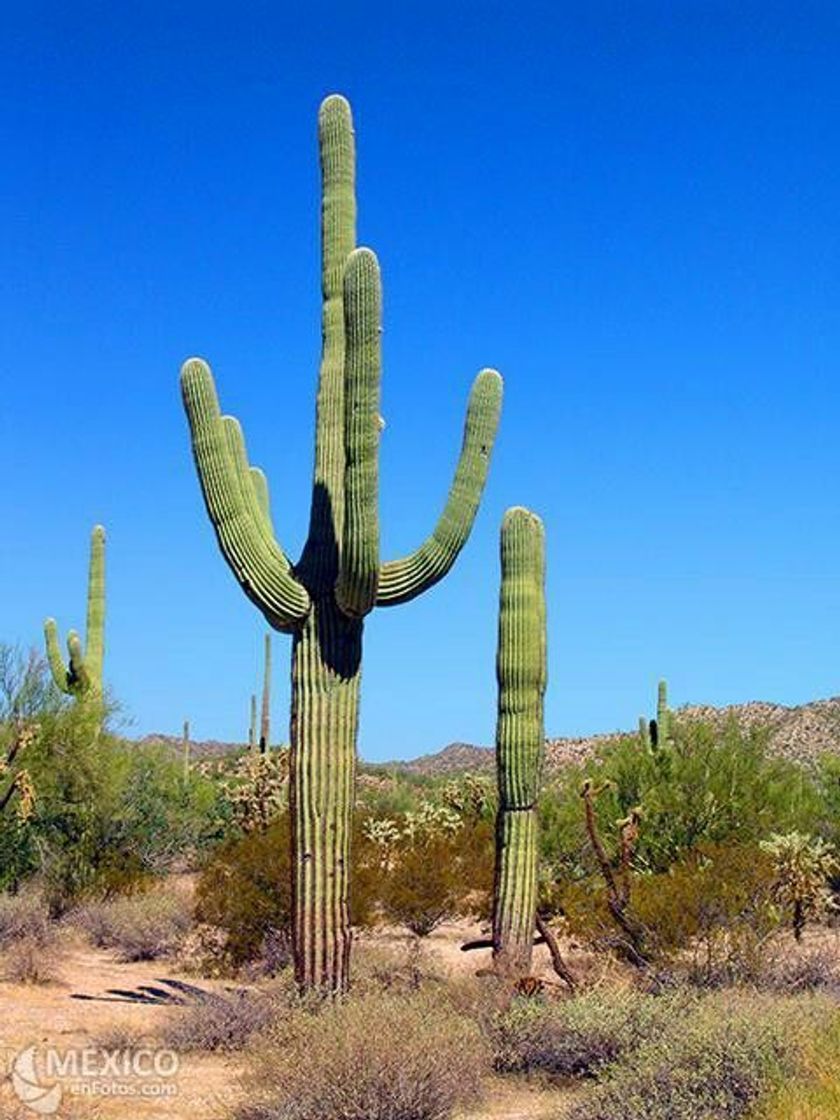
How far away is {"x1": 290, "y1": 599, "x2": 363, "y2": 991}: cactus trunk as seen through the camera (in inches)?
418

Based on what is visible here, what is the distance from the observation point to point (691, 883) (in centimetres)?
1262

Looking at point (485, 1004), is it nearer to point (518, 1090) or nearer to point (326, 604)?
point (518, 1090)

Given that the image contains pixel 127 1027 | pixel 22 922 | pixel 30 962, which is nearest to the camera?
pixel 127 1027

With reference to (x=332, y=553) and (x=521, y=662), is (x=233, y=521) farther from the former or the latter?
(x=521, y=662)

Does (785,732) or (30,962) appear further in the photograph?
(785,732)

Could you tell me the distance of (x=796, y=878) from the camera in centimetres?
1320

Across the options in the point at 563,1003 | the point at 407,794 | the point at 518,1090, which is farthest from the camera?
the point at 407,794

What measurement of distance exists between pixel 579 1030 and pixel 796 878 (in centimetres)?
457

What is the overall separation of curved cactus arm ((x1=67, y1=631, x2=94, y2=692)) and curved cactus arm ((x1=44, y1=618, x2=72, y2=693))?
0.09 metres

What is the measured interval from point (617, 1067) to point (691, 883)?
4629 mm

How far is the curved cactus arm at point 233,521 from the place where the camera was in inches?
432

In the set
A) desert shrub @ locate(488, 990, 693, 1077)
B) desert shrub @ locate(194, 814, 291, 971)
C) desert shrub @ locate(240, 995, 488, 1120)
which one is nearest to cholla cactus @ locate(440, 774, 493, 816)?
desert shrub @ locate(194, 814, 291, 971)

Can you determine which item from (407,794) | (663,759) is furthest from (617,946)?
(407,794)

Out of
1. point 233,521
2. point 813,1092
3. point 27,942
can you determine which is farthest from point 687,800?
point 813,1092
